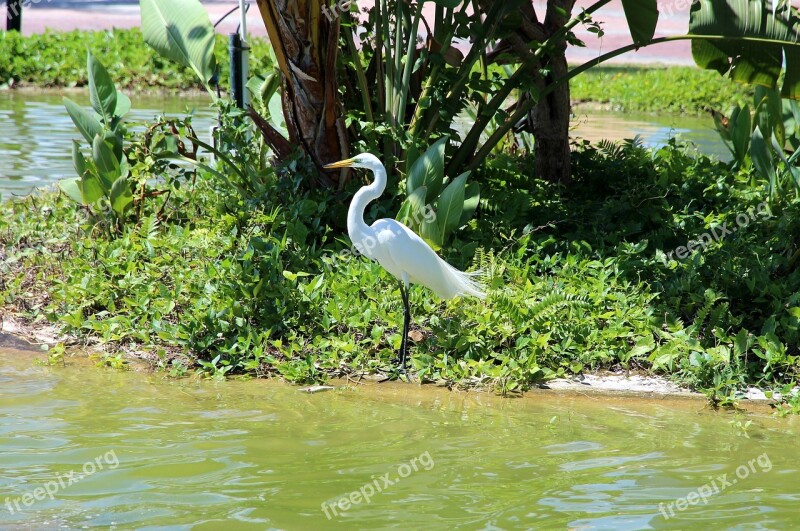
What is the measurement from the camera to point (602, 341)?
4922mm

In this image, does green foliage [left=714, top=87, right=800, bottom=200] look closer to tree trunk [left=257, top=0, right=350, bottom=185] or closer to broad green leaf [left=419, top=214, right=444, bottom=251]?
broad green leaf [left=419, top=214, right=444, bottom=251]

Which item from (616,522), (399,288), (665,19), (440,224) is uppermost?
(665,19)

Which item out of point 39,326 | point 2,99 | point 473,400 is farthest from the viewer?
point 2,99

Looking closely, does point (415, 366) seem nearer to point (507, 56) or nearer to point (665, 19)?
point (507, 56)

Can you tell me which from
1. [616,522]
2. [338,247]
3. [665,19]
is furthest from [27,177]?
[665,19]

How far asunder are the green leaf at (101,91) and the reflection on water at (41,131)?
0.53 metres

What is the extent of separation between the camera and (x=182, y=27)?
6230 millimetres

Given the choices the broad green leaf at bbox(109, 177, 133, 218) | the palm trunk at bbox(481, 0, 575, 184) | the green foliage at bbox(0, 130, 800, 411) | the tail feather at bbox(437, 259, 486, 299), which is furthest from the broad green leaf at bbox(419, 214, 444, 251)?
the broad green leaf at bbox(109, 177, 133, 218)

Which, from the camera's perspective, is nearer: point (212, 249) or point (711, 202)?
point (212, 249)

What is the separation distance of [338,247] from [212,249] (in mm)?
797

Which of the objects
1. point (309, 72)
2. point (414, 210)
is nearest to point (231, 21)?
point (309, 72)

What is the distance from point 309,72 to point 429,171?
106 centimetres

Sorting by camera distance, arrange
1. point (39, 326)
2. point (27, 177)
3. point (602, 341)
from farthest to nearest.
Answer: point (27, 177)
point (39, 326)
point (602, 341)

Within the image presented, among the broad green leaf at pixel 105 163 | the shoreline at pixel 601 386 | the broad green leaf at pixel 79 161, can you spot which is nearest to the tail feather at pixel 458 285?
the shoreline at pixel 601 386
